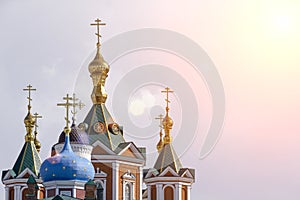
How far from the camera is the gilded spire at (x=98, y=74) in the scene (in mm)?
52688

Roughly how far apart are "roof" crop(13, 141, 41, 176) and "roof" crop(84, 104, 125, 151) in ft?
12.6

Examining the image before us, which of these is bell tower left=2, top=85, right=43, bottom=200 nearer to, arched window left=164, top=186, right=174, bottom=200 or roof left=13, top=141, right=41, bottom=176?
roof left=13, top=141, right=41, bottom=176

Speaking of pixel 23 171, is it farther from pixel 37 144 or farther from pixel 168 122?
pixel 168 122

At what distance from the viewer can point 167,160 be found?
177ft

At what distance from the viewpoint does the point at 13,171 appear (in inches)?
2130

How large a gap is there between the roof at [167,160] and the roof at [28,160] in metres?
5.62

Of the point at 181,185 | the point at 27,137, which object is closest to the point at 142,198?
the point at 181,185

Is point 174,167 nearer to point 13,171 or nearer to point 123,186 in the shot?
point 123,186

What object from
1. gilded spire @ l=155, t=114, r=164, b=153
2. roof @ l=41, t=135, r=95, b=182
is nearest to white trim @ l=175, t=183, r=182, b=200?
gilded spire @ l=155, t=114, r=164, b=153

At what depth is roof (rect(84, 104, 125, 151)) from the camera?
50.9 meters

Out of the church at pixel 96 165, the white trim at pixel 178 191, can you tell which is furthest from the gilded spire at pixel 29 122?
the white trim at pixel 178 191

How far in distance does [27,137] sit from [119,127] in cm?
523

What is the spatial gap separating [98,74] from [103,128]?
3059mm

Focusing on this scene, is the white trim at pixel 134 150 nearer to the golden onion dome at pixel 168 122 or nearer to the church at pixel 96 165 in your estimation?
the church at pixel 96 165
